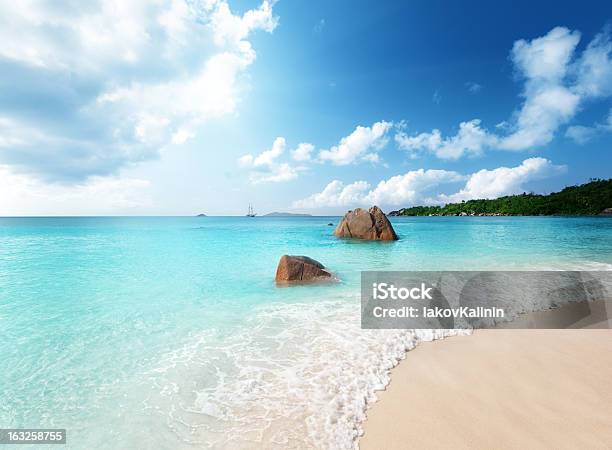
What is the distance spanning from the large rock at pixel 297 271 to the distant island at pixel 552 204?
4555 inches

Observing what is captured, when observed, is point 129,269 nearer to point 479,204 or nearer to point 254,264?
point 254,264

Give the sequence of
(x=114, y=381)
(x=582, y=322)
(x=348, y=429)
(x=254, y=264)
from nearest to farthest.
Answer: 1. (x=348, y=429)
2. (x=114, y=381)
3. (x=582, y=322)
4. (x=254, y=264)

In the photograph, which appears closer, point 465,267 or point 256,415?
point 256,415

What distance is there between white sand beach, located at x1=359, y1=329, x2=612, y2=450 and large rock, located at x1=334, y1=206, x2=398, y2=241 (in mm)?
19448

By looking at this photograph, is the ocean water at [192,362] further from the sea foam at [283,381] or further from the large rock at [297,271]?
the large rock at [297,271]

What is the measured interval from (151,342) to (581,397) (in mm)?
7684

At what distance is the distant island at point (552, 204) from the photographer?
283 feet

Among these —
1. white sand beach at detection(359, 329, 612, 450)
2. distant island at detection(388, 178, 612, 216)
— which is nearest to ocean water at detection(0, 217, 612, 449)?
white sand beach at detection(359, 329, 612, 450)

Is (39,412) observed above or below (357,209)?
below

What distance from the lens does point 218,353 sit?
5430mm

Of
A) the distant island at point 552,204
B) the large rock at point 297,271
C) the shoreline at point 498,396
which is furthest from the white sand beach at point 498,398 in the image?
the distant island at point 552,204

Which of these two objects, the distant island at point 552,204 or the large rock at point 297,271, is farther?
the distant island at point 552,204

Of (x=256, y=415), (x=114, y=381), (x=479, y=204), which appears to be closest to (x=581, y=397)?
(x=256, y=415)

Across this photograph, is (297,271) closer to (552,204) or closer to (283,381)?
(283,381)
